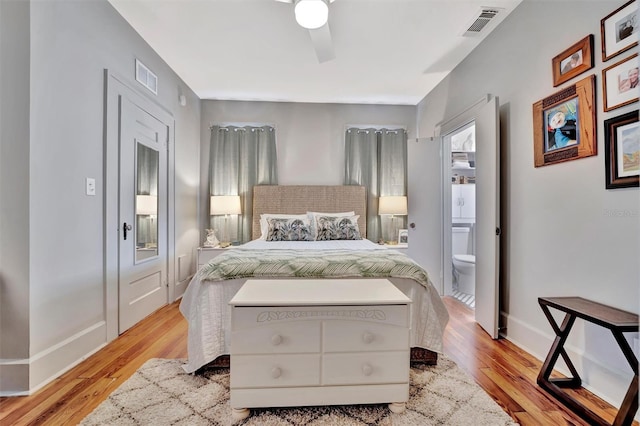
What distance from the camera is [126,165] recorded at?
267cm

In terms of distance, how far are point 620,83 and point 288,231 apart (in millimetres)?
2909

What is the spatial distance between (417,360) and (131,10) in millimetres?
3449

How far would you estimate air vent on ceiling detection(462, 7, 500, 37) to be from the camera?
242 cm

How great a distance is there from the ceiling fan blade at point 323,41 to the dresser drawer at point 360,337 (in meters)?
2.09

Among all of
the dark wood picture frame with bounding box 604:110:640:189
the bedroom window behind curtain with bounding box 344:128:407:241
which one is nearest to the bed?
the dark wood picture frame with bounding box 604:110:640:189

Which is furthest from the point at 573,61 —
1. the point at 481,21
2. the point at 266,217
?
the point at 266,217

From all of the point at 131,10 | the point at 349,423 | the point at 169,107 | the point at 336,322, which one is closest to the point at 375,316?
the point at 336,322

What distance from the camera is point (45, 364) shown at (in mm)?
1850

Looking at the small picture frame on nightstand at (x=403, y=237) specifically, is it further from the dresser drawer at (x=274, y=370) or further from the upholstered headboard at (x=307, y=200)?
the dresser drawer at (x=274, y=370)

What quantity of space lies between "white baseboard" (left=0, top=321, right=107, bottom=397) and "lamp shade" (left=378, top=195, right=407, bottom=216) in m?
3.37

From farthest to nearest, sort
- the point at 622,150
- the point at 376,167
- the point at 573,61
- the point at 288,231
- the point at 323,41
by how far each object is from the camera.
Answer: the point at 376,167 → the point at 288,231 → the point at 323,41 → the point at 573,61 → the point at 622,150

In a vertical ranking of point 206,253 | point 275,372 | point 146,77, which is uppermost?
point 146,77

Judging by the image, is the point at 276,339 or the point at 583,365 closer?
the point at 276,339

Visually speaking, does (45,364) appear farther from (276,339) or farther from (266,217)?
(266,217)
